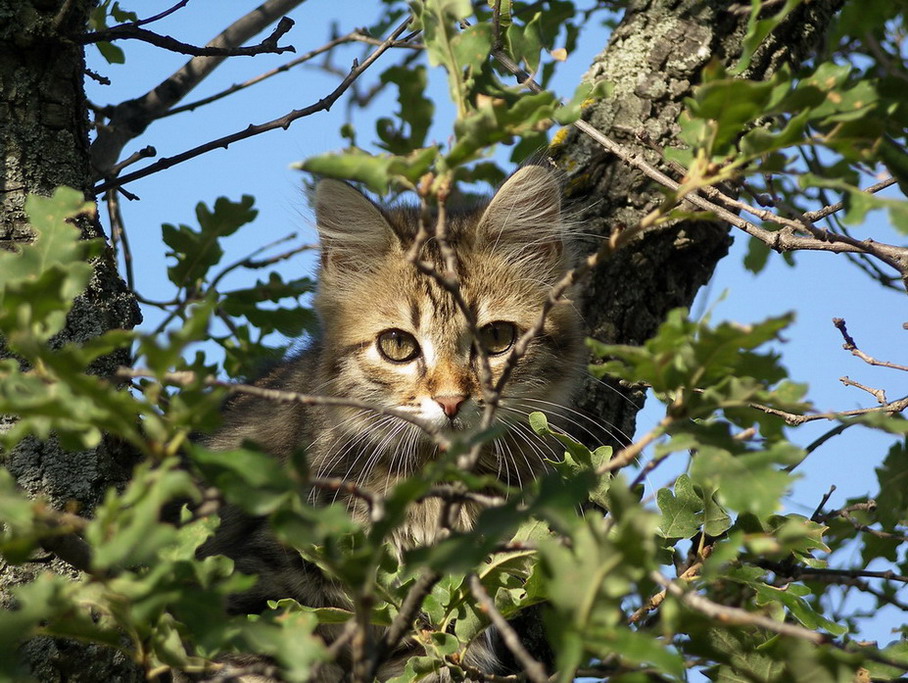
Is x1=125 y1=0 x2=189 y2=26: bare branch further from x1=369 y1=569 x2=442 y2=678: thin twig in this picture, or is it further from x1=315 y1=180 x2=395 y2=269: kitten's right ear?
x1=369 y1=569 x2=442 y2=678: thin twig

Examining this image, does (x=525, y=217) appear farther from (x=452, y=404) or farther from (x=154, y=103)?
(x=154, y=103)

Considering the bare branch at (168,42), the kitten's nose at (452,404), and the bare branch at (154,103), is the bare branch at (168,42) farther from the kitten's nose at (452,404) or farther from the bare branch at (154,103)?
Result: the kitten's nose at (452,404)

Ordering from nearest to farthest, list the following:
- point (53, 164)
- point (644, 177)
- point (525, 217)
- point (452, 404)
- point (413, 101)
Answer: point (413, 101)
point (53, 164)
point (452, 404)
point (644, 177)
point (525, 217)

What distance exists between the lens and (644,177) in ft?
9.49

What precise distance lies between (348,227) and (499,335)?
0.69m

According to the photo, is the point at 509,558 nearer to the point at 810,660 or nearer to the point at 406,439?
the point at 810,660

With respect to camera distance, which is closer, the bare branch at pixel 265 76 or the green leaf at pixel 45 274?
the green leaf at pixel 45 274

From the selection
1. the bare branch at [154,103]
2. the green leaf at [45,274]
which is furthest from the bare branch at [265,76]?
the green leaf at [45,274]

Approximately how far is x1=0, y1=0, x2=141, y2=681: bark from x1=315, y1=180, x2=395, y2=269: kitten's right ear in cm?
94

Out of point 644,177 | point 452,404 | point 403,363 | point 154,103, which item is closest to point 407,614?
point 452,404

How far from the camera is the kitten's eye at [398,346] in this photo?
9.76ft

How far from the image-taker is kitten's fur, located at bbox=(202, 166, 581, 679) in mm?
2703

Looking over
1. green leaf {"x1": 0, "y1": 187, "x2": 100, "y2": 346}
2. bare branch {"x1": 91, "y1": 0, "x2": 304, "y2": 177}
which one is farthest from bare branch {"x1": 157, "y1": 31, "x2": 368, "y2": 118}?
green leaf {"x1": 0, "y1": 187, "x2": 100, "y2": 346}

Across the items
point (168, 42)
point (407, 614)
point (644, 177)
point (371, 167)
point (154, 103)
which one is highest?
point (644, 177)
